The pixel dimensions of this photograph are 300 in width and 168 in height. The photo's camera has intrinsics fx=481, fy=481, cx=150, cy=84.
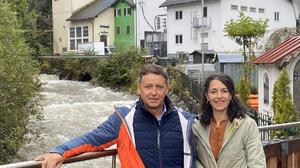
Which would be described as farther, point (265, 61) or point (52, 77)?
point (52, 77)

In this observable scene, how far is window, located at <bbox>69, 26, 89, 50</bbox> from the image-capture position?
46.9 metres

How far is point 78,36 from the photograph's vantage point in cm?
4800

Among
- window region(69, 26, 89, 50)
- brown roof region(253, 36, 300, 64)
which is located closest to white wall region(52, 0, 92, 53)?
window region(69, 26, 89, 50)

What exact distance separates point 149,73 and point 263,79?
1131 cm

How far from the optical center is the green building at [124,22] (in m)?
44.3

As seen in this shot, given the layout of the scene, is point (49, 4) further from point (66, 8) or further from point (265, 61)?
point (265, 61)

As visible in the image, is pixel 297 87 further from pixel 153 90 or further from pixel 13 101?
pixel 153 90

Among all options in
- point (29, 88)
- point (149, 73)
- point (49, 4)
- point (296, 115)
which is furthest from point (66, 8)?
point (149, 73)

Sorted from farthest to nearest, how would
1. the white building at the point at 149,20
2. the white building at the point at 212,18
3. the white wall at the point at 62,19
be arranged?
the white wall at the point at 62,19 → the white building at the point at 149,20 → the white building at the point at 212,18

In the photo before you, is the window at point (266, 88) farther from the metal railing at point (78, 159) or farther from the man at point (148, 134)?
the man at point (148, 134)

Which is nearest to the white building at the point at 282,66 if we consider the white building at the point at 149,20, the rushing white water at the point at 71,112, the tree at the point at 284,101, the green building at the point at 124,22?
the tree at the point at 284,101

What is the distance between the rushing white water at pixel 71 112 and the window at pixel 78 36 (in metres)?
15.3

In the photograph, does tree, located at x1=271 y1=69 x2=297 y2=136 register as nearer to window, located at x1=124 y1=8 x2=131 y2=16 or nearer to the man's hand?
the man's hand

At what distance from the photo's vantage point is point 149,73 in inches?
109
